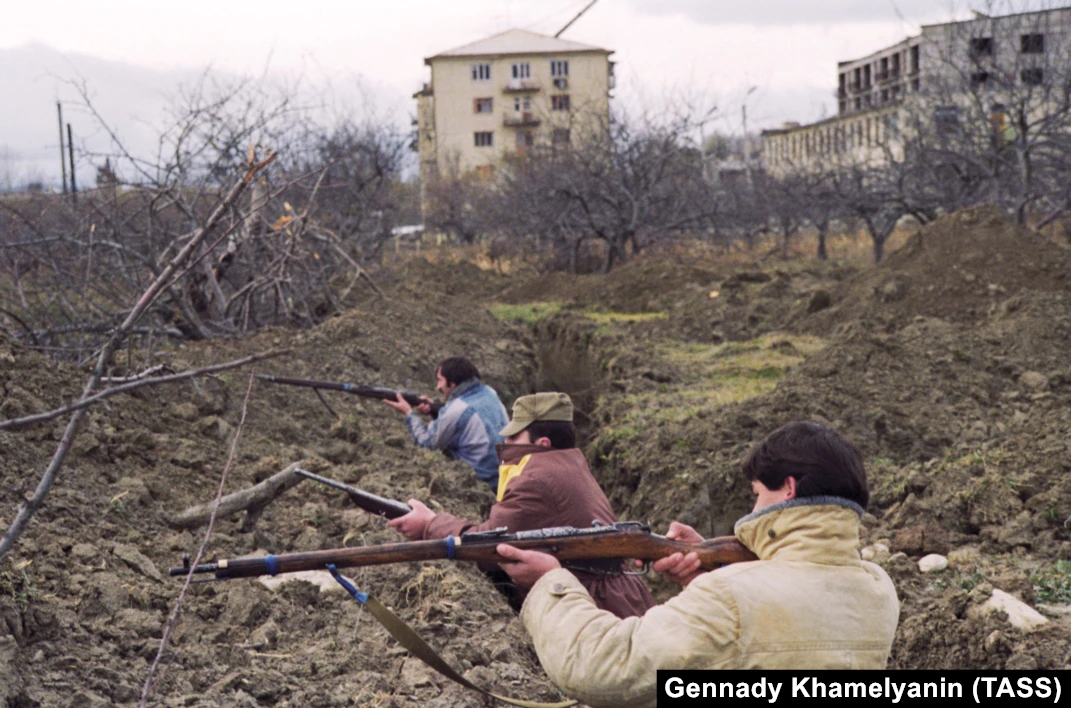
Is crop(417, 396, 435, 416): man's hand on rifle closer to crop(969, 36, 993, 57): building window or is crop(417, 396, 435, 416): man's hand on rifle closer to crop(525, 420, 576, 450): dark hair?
crop(525, 420, 576, 450): dark hair

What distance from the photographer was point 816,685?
9.70 feet

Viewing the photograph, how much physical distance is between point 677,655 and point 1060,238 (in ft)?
99.3

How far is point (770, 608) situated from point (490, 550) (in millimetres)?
996

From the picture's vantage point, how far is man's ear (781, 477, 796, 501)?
120 inches

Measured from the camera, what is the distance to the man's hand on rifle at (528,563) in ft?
11.2

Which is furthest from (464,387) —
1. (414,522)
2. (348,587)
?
(348,587)

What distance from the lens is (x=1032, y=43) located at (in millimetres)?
26125

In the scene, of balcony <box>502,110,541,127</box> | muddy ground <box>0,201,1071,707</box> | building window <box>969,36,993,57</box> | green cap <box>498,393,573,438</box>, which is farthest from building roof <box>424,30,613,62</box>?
green cap <box>498,393,573,438</box>

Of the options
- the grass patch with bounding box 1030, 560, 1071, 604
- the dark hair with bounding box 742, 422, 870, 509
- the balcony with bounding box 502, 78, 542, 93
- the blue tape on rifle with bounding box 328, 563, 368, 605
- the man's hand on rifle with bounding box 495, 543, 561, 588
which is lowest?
the grass patch with bounding box 1030, 560, 1071, 604

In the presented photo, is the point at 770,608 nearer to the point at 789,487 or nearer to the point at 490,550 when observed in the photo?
the point at 789,487

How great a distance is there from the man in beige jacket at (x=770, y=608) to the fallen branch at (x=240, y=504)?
3.53 m

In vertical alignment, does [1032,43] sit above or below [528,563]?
above

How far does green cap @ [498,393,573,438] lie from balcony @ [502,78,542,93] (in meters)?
65.9

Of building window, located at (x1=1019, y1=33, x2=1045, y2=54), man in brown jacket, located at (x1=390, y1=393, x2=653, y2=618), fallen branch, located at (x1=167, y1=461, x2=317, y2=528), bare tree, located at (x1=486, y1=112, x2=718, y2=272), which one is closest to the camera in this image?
man in brown jacket, located at (x1=390, y1=393, x2=653, y2=618)
